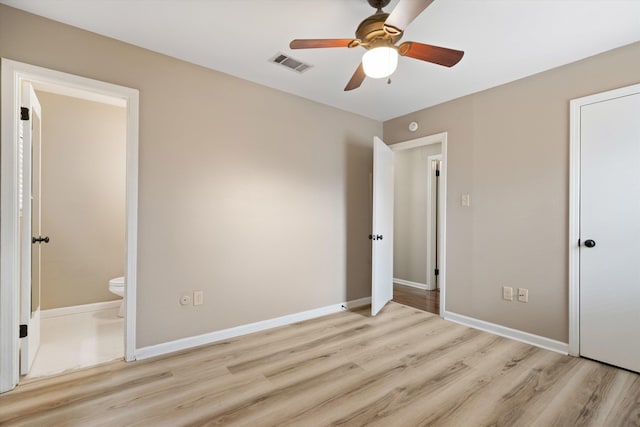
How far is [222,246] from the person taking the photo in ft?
9.09

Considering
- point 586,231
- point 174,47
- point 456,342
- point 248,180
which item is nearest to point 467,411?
point 456,342

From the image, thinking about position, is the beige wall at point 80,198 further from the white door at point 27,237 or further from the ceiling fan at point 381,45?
the ceiling fan at point 381,45

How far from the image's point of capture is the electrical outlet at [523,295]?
9.07ft

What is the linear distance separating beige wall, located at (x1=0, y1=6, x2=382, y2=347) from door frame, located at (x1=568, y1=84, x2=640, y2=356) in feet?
7.10

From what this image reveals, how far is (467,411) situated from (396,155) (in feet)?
13.7

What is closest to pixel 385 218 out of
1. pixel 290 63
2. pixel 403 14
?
pixel 290 63

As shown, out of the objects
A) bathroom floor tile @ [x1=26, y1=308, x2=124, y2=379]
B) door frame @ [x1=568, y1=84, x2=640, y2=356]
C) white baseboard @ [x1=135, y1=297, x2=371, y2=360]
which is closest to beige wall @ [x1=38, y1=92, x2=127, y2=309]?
bathroom floor tile @ [x1=26, y1=308, x2=124, y2=379]

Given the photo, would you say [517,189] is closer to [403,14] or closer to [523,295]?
[523,295]

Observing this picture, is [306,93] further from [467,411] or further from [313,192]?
[467,411]

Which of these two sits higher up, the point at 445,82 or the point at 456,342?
the point at 445,82

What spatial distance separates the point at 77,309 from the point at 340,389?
11.0 ft

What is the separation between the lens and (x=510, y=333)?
2.86m

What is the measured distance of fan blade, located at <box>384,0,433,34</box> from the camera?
1376 mm

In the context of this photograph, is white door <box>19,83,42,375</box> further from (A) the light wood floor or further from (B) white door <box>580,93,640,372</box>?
(B) white door <box>580,93,640,372</box>
